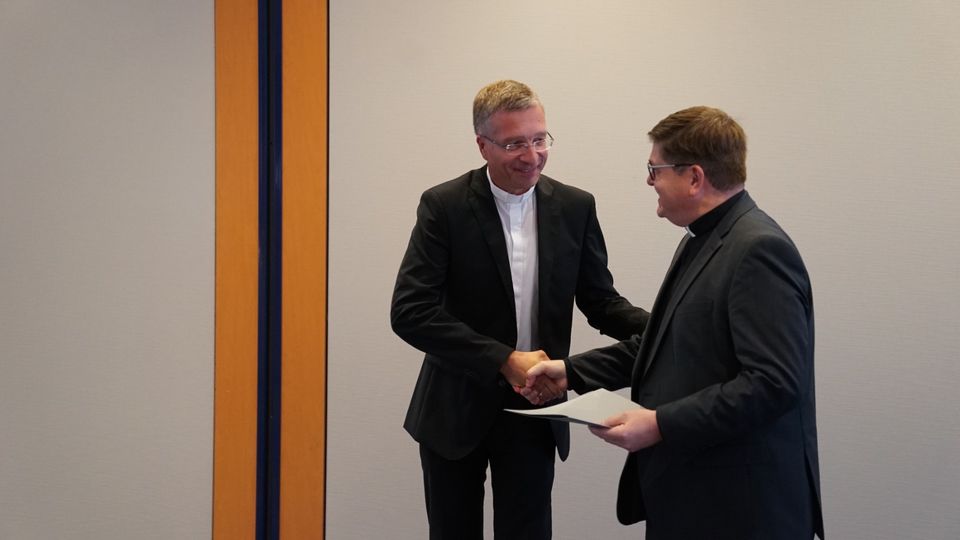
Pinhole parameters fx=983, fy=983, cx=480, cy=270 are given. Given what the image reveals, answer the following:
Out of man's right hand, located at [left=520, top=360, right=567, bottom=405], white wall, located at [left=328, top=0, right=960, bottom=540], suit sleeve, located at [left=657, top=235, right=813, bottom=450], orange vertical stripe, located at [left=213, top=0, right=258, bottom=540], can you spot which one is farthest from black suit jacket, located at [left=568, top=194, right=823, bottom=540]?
orange vertical stripe, located at [left=213, top=0, right=258, bottom=540]

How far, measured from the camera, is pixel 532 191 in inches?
98.5

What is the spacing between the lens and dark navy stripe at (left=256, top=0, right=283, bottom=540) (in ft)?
10.9

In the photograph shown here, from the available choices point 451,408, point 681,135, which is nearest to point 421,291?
point 451,408

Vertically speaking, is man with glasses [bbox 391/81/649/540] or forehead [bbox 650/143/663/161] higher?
forehead [bbox 650/143/663/161]

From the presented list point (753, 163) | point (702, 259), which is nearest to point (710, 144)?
point (702, 259)

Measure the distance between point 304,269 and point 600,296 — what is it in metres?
1.19

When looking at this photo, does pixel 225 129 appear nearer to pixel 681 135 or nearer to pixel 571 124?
pixel 571 124

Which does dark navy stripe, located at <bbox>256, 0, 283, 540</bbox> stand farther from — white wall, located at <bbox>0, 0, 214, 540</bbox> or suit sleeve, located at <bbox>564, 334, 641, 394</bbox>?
suit sleeve, located at <bbox>564, 334, 641, 394</bbox>

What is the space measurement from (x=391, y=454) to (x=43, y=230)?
144 centimetres

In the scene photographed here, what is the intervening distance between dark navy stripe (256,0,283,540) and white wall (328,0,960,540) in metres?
0.20

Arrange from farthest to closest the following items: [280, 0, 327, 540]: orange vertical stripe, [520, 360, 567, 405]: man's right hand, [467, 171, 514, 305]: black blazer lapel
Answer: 1. [280, 0, 327, 540]: orange vertical stripe
2. [467, 171, 514, 305]: black blazer lapel
3. [520, 360, 567, 405]: man's right hand

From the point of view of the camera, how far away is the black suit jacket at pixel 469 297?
2381mm

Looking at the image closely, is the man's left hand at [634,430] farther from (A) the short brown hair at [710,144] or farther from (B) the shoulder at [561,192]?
(B) the shoulder at [561,192]

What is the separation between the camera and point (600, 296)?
8.53ft
